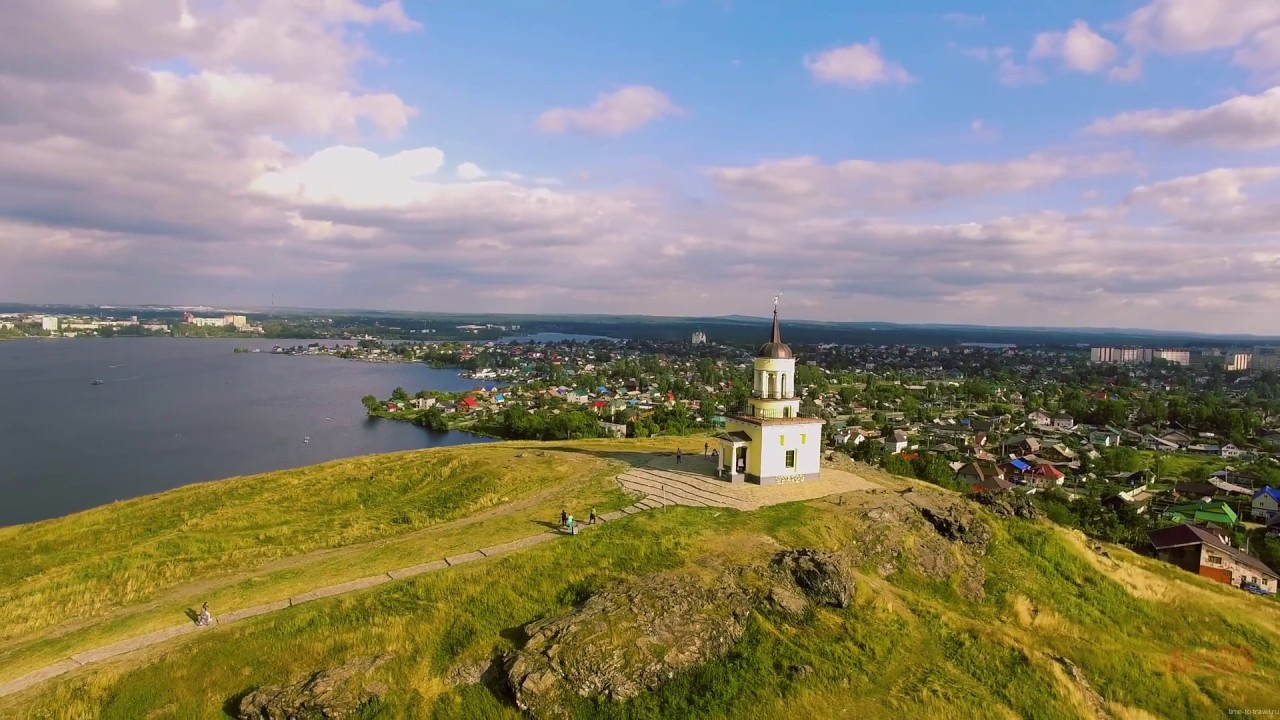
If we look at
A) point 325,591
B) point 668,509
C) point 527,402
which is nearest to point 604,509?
point 668,509

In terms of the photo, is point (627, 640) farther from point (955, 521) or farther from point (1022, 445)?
point (1022, 445)

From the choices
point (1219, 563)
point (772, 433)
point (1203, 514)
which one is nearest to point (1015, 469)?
point (1203, 514)

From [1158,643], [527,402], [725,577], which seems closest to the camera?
[725,577]

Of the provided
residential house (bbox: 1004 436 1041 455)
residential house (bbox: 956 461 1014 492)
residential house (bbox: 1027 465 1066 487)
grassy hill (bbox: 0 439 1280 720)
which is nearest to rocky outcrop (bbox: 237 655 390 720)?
grassy hill (bbox: 0 439 1280 720)

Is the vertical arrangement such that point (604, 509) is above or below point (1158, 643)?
above

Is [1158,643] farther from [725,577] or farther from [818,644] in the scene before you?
[725,577]

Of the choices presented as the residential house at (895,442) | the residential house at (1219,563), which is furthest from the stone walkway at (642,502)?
the residential house at (895,442)

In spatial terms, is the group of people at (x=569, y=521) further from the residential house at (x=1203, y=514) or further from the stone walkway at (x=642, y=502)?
the residential house at (x=1203, y=514)
